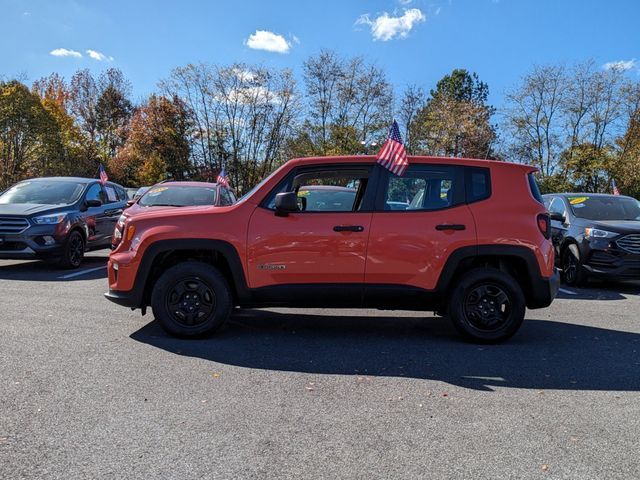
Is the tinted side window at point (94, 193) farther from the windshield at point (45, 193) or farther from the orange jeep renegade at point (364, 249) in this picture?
the orange jeep renegade at point (364, 249)

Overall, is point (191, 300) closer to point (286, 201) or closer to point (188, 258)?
point (188, 258)

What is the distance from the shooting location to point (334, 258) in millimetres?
5055

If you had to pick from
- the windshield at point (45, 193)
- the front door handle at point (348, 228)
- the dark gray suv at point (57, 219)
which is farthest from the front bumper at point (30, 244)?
the front door handle at point (348, 228)

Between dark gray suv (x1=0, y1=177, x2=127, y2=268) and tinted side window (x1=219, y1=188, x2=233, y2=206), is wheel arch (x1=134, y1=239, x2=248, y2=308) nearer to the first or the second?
tinted side window (x1=219, y1=188, x2=233, y2=206)

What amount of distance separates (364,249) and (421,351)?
1160mm

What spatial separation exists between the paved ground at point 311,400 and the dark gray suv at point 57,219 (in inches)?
131

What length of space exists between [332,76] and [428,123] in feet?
24.4

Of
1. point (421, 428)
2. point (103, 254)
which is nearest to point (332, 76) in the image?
point (103, 254)

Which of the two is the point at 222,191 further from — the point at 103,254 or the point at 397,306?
the point at 397,306

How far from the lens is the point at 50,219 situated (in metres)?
9.24

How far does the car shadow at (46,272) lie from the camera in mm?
8672

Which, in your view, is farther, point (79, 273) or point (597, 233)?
point (79, 273)

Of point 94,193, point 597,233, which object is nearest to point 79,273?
point 94,193

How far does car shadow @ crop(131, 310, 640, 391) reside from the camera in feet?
14.3
